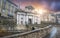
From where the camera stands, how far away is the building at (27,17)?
453 cm

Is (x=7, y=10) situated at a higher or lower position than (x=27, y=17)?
higher

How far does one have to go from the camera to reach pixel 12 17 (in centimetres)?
438

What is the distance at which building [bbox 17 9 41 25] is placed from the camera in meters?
4.53

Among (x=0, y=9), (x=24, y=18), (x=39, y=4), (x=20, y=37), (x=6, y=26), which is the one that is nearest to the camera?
(x=20, y=37)

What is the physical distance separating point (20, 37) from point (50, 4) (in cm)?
317

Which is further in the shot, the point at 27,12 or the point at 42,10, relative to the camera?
the point at 42,10

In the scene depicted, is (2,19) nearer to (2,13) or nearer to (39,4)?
(2,13)

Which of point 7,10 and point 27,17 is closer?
point 7,10

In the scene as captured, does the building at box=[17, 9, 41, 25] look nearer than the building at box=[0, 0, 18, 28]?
No

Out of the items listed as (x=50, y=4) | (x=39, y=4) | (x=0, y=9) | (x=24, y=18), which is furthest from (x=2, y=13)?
(x=50, y=4)

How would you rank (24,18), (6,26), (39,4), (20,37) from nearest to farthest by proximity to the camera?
(20,37) < (6,26) < (24,18) < (39,4)

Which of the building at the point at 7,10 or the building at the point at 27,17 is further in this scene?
the building at the point at 27,17

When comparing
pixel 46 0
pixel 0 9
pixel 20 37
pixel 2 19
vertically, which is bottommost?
pixel 20 37

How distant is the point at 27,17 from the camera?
4805mm
